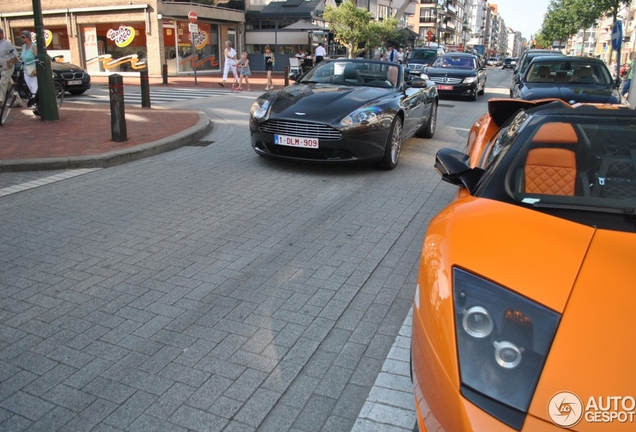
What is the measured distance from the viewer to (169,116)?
1218 cm

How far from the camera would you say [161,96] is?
17953 millimetres

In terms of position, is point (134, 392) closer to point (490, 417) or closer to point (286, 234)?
point (490, 417)

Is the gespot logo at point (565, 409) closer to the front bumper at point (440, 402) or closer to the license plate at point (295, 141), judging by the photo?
the front bumper at point (440, 402)

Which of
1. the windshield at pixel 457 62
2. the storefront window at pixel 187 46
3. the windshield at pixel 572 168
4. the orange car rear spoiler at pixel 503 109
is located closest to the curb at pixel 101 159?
the orange car rear spoiler at pixel 503 109

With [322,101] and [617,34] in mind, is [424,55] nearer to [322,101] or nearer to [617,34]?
[617,34]

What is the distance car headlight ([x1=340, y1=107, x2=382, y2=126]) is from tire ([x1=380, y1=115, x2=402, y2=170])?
37cm

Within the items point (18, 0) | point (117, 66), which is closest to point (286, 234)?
point (117, 66)

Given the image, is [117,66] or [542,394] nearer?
[542,394]

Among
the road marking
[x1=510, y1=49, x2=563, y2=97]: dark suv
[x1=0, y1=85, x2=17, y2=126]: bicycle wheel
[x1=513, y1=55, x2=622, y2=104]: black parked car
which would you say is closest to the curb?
the road marking

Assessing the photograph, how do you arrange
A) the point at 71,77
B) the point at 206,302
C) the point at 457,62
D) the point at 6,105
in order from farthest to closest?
the point at 457,62
the point at 71,77
the point at 6,105
the point at 206,302

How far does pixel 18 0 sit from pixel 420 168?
113 feet

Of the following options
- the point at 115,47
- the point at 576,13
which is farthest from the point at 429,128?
the point at 576,13

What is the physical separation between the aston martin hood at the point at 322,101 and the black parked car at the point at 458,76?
10479 mm

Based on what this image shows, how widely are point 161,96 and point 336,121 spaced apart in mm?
12675
